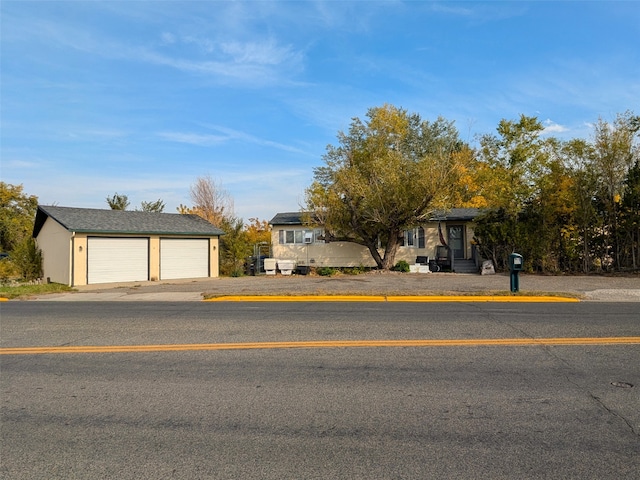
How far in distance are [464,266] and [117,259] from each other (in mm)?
18236

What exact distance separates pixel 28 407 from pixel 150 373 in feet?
4.65

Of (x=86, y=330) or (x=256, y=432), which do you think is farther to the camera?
(x=86, y=330)

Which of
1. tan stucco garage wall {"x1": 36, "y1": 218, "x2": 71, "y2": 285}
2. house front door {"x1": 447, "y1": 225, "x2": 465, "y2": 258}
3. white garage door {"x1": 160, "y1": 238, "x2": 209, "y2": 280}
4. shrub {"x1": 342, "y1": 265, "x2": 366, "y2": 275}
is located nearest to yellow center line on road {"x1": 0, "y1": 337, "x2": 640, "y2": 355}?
tan stucco garage wall {"x1": 36, "y1": 218, "x2": 71, "y2": 285}

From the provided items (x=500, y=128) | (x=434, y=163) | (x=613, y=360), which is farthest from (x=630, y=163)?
(x=613, y=360)

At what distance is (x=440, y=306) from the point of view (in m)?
11.9

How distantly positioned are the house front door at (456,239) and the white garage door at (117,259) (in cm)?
1723

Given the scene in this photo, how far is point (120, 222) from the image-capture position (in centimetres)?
2425

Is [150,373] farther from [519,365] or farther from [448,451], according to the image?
[519,365]

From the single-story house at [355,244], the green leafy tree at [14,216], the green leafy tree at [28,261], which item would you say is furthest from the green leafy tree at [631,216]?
the green leafy tree at [14,216]

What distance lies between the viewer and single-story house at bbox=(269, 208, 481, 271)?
27.9m

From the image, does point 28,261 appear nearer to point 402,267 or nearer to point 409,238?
point 402,267

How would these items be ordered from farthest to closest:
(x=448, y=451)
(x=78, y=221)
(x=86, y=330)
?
(x=78, y=221) < (x=86, y=330) < (x=448, y=451)

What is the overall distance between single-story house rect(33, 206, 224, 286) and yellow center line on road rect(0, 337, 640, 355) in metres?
16.0

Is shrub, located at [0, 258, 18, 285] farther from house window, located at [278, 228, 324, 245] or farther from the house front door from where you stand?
the house front door
